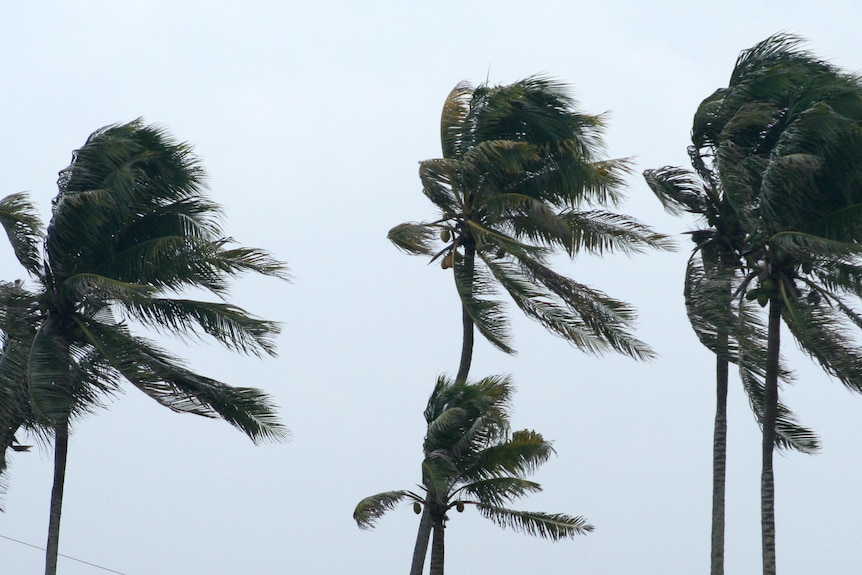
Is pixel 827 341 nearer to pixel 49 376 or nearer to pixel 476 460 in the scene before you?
pixel 476 460

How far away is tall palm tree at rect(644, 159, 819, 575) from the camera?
25.8 metres

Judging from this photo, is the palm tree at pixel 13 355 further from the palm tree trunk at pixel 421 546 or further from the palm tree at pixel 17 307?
the palm tree trunk at pixel 421 546

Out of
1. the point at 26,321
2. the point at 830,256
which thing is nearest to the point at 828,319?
the point at 830,256

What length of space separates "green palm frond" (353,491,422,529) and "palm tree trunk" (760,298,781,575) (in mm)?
6503

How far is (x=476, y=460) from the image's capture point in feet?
79.5


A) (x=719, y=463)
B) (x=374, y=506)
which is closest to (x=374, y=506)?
(x=374, y=506)

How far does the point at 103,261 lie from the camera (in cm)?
2508

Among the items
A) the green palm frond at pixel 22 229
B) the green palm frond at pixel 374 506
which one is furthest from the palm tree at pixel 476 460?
the green palm frond at pixel 22 229

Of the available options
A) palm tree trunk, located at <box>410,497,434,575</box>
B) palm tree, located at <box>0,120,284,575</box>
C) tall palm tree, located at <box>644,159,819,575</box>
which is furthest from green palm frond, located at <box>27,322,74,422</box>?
tall palm tree, located at <box>644,159,819,575</box>

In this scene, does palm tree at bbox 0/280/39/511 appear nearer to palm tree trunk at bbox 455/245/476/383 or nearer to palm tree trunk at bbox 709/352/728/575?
palm tree trunk at bbox 455/245/476/383

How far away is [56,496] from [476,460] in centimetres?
775

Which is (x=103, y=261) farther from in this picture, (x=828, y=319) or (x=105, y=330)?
(x=828, y=319)

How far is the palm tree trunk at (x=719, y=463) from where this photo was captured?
26.5 meters

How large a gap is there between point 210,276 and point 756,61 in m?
10.9
